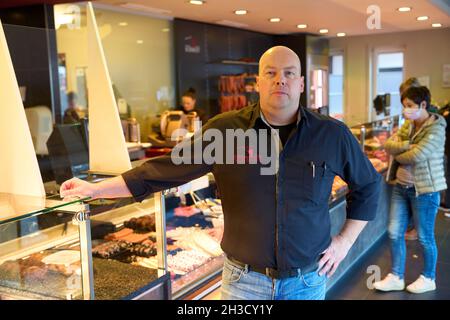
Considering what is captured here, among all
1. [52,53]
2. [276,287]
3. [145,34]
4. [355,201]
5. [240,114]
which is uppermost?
[145,34]

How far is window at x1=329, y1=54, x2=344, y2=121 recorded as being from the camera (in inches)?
389

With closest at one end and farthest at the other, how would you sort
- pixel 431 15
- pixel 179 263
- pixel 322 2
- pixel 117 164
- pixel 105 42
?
pixel 117 164, pixel 179 263, pixel 322 2, pixel 105 42, pixel 431 15

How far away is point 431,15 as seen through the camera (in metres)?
6.53

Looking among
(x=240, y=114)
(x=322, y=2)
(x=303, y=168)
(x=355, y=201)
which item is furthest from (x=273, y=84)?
(x=322, y=2)

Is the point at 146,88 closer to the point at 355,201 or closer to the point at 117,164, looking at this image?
the point at 117,164

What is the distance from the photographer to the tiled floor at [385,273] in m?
3.61

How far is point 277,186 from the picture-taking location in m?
1.58

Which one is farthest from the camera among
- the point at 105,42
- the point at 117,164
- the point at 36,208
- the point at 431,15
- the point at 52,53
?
the point at 431,15

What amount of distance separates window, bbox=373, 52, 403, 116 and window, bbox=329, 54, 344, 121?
0.69 meters

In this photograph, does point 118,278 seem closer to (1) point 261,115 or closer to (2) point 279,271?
(2) point 279,271

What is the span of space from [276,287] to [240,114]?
58cm

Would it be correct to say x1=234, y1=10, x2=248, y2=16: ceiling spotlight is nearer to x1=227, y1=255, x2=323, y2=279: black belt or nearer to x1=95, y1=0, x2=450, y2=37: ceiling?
x1=95, y1=0, x2=450, y2=37: ceiling

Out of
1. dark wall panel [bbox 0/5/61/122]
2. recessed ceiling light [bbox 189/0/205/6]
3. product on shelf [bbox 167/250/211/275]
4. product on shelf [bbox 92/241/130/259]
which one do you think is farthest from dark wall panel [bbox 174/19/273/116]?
product on shelf [bbox 92/241/130/259]

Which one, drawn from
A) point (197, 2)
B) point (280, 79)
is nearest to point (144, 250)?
point (280, 79)
